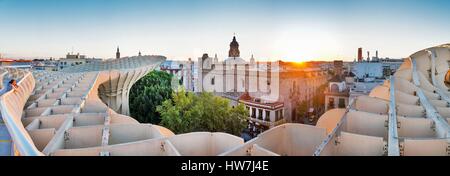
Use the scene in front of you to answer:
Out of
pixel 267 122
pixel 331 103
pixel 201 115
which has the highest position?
pixel 201 115

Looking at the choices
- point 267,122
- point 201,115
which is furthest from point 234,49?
point 201,115

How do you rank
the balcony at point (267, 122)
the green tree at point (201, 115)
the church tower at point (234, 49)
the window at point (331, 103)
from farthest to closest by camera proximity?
the church tower at point (234, 49) < the window at point (331, 103) < the balcony at point (267, 122) < the green tree at point (201, 115)

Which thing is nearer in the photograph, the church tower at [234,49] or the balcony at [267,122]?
the balcony at [267,122]

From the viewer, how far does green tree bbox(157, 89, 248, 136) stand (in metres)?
7.86

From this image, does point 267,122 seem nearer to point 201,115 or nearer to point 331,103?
point 331,103

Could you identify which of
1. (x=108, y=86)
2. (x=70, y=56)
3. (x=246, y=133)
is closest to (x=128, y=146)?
(x=108, y=86)

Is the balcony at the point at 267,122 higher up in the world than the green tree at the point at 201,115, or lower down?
lower down

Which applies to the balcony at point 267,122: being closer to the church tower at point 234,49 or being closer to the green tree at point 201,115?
the green tree at point 201,115

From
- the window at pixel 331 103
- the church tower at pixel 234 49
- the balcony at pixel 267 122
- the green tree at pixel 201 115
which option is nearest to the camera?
the green tree at pixel 201 115

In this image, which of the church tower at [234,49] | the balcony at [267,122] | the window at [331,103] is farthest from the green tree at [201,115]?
the church tower at [234,49]

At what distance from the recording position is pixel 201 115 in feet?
26.7

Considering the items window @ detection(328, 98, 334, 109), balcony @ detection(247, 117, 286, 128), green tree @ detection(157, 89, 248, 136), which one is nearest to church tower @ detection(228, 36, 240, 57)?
balcony @ detection(247, 117, 286, 128)

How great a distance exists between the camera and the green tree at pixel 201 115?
786 cm
